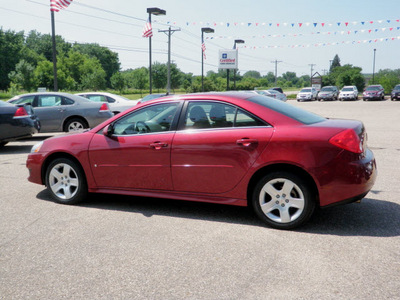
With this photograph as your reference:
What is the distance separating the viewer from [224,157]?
14.5 feet

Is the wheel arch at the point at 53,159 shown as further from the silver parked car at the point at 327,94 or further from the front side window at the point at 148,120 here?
the silver parked car at the point at 327,94

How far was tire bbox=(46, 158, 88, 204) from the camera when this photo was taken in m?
5.31

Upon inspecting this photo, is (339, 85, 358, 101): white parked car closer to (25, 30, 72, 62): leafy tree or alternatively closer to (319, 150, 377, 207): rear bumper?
(319, 150, 377, 207): rear bumper

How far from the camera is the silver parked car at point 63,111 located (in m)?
12.3

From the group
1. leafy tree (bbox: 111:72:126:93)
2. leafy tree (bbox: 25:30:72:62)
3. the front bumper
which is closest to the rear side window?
the front bumper

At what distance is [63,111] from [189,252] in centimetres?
980

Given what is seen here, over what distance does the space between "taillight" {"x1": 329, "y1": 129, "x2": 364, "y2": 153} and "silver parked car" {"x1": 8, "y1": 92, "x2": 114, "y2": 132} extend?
9.56 metres

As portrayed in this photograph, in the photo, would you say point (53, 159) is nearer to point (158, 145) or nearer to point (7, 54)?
point (158, 145)

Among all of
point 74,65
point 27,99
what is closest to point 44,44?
point 74,65

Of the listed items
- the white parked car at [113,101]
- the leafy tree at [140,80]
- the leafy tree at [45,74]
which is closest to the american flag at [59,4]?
the white parked car at [113,101]

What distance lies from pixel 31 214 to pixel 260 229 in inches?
113

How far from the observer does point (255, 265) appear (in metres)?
3.40

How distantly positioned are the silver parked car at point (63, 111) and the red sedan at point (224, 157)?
23.4ft

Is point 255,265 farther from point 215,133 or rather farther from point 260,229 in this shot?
point 215,133
